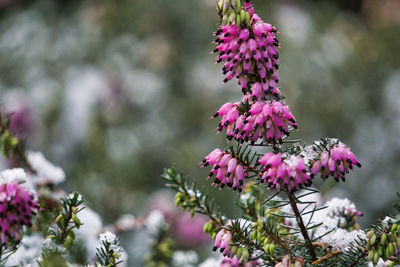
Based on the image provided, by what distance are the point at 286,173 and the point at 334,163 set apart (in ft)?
0.39

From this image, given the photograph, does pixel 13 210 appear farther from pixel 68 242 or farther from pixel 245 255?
pixel 245 255

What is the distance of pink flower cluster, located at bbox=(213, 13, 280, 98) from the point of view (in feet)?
3.24

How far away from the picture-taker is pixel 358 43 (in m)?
4.89

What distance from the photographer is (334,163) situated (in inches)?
38.5

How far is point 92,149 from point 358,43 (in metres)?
3.03

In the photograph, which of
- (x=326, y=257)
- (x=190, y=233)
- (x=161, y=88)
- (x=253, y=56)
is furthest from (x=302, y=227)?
(x=161, y=88)

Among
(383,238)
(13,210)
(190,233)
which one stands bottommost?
(383,238)

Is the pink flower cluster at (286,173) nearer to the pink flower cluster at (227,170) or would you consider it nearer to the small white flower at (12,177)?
the pink flower cluster at (227,170)

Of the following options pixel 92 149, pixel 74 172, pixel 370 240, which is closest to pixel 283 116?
pixel 370 240

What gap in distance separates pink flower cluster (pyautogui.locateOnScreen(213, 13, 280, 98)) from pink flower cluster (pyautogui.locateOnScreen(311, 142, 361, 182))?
0.17m

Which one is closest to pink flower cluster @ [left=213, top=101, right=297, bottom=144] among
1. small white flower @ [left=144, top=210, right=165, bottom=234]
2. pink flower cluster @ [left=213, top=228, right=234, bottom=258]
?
pink flower cluster @ [left=213, top=228, right=234, bottom=258]

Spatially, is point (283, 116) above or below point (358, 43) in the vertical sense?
below

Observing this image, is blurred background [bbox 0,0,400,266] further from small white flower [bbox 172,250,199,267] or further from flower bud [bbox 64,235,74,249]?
flower bud [bbox 64,235,74,249]

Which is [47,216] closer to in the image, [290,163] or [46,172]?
[46,172]
